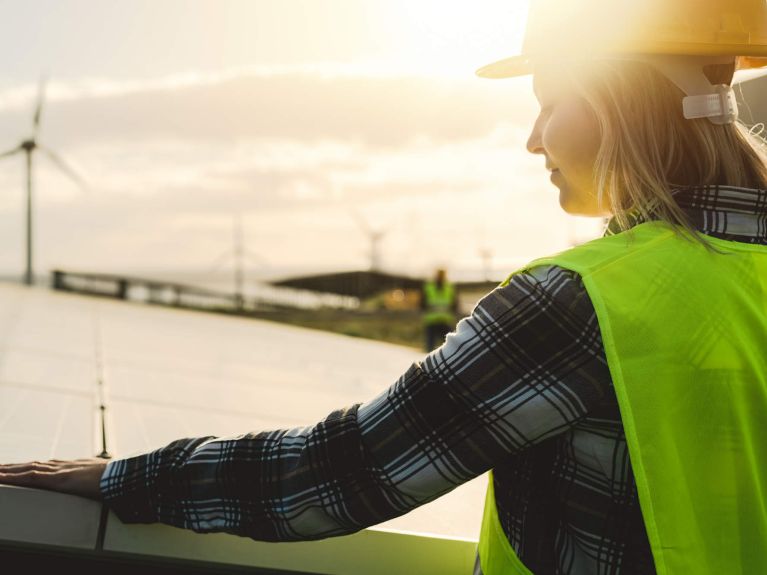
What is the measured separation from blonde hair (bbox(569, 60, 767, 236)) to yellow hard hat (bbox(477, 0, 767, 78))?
32mm

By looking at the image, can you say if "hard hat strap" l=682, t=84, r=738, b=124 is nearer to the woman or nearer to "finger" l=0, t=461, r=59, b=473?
the woman

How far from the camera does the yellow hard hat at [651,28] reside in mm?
1120

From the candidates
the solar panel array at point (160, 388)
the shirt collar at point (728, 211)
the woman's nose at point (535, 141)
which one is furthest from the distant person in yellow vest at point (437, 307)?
the shirt collar at point (728, 211)

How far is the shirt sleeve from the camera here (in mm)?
958

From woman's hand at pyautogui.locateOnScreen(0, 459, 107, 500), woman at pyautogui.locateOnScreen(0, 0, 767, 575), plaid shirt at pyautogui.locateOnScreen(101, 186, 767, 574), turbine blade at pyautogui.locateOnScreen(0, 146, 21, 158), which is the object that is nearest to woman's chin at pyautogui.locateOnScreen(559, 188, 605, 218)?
woman at pyautogui.locateOnScreen(0, 0, 767, 575)

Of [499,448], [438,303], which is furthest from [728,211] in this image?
[438,303]

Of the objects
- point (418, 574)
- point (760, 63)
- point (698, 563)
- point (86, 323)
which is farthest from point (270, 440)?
point (86, 323)

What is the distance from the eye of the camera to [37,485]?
128 cm

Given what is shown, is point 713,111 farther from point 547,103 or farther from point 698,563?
point 698,563

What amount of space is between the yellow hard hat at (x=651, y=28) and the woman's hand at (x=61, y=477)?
101 centimetres

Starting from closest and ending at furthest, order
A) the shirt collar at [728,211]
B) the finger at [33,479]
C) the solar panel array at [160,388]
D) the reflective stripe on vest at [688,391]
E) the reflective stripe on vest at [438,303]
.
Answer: the reflective stripe on vest at [688,391] < the shirt collar at [728,211] < the finger at [33,479] < the solar panel array at [160,388] < the reflective stripe on vest at [438,303]

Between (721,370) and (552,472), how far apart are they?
10.3 inches

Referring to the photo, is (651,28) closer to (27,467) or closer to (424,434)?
(424,434)

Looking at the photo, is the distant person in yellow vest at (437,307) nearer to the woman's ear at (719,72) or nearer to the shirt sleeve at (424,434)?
the woman's ear at (719,72)
